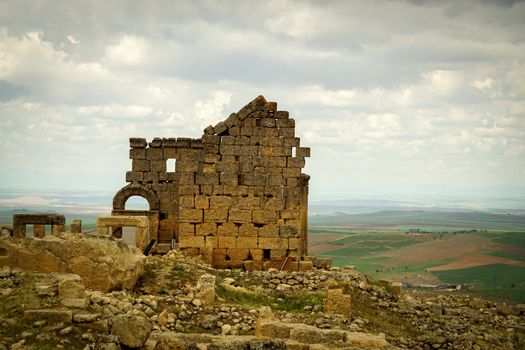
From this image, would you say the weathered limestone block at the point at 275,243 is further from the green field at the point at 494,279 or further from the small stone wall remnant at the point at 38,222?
the green field at the point at 494,279

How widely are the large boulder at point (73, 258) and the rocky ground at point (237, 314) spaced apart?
0.53 metres

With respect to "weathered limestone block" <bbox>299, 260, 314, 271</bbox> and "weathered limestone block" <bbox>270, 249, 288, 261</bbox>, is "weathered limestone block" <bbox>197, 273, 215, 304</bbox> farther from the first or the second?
"weathered limestone block" <bbox>299, 260, 314, 271</bbox>

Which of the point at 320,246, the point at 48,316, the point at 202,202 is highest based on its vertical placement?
the point at 202,202

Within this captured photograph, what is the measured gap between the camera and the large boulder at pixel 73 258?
13.1 metres

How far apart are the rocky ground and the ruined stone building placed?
1.23 m

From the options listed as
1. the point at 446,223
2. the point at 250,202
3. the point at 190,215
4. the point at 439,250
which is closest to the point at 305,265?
the point at 250,202

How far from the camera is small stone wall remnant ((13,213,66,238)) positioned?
1864cm

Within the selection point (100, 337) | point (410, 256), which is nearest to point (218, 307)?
point (100, 337)

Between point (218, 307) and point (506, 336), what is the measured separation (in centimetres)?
681

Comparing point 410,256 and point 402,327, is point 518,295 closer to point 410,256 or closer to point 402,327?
point 402,327

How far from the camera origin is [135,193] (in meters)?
22.5

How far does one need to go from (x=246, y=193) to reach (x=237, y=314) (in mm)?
6970

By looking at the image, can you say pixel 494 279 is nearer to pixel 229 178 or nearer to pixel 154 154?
pixel 229 178

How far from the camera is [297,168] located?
1998 centimetres
